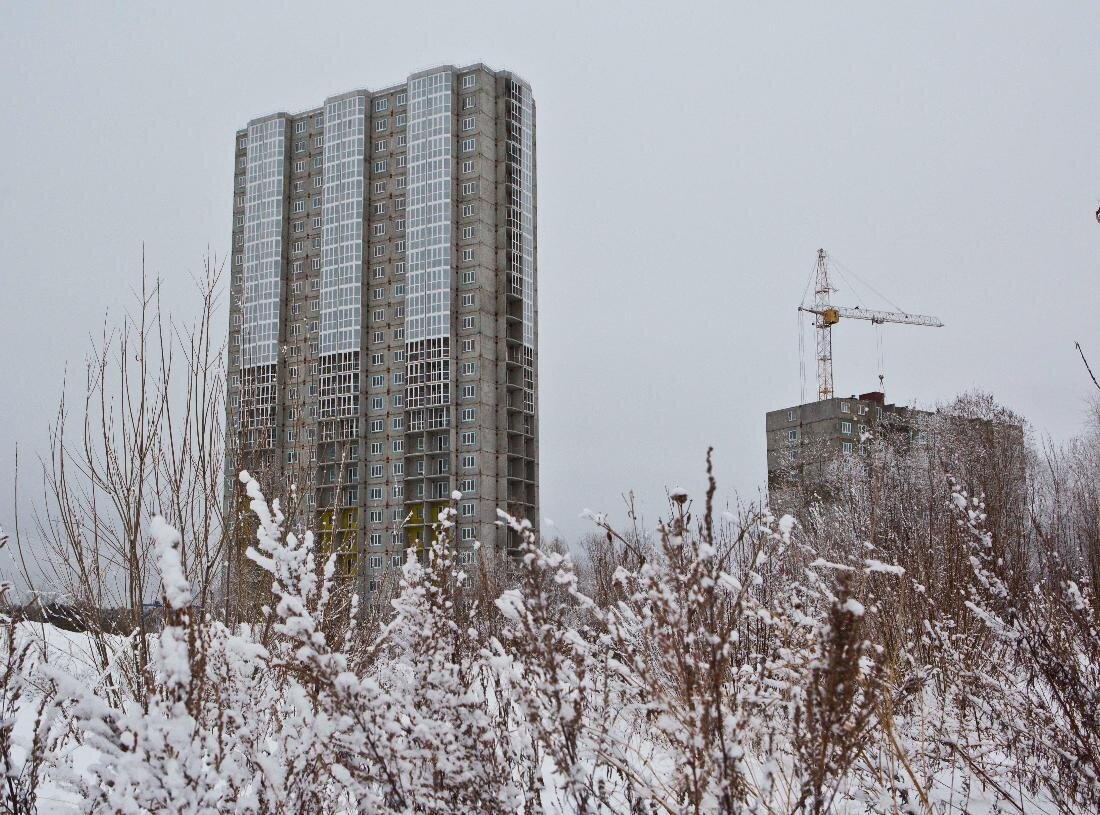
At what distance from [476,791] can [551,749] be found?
34 cm

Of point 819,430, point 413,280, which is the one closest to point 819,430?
point 819,430

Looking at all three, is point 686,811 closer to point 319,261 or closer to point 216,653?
point 216,653

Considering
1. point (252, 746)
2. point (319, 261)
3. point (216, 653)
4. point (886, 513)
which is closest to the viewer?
point (252, 746)

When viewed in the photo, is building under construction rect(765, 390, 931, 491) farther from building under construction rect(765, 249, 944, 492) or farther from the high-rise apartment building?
the high-rise apartment building

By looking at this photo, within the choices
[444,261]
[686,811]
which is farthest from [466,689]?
[444,261]

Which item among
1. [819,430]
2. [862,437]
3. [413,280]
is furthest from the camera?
[413,280]

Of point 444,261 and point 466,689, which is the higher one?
point 444,261

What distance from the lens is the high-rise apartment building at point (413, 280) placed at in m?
49.1

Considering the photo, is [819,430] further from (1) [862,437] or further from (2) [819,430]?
(1) [862,437]

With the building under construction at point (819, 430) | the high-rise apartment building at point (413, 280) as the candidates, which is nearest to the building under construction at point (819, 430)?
the building under construction at point (819, 430)

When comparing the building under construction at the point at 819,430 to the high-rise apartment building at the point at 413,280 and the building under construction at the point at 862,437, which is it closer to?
the building under construction at the point at 862,437

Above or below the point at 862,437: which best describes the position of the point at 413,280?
above

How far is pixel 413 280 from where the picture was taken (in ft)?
165

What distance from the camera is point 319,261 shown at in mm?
53469
